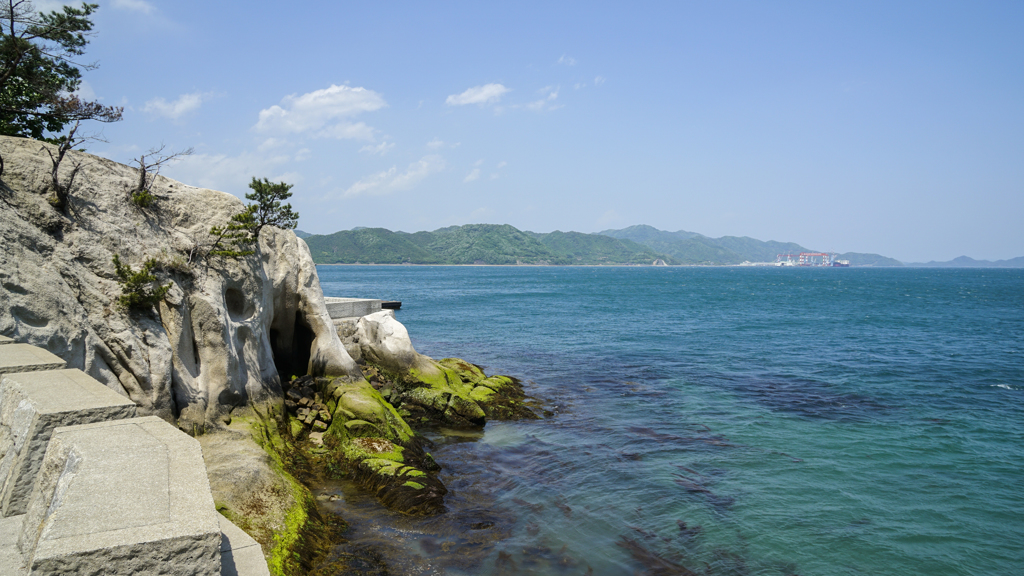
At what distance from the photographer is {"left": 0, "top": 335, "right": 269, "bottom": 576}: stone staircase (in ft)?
11.9

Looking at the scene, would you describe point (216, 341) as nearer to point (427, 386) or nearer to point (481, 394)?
point (427, 386)

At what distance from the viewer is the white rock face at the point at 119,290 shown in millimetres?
10406

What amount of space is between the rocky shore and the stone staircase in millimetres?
930

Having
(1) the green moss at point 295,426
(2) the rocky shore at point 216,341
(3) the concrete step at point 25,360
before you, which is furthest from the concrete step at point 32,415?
(1) the green moss at point 295,426

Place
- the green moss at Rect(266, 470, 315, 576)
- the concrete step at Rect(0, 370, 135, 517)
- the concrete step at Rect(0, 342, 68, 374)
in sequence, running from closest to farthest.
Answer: the concrete step at Rect(0, 370, 135, 517)
the concrete step at Rect(0, 342, 68, 374)
the green moss at Rect(266, 470, 315, 576)

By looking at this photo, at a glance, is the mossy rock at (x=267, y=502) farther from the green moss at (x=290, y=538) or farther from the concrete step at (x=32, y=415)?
the concrete step at (x=32, y=415)

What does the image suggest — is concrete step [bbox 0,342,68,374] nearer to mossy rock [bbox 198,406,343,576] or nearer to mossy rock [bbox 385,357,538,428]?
mossy rock [bbox 198,406,343,576]

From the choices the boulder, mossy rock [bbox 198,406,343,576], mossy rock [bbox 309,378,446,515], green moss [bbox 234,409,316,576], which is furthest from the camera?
the boulder

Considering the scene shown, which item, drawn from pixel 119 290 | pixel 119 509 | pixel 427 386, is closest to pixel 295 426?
pixel 119 290

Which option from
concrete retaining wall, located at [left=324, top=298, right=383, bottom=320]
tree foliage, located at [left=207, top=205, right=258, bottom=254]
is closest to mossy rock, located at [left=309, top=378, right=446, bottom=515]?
tree foliage, located at [left=207, top=205, right=258, bottom=254]

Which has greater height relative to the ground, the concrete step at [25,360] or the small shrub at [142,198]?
the small shrub at [142,198]

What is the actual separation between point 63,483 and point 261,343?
13084mm

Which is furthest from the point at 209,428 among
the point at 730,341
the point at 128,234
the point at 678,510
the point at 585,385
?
the point at 730,341

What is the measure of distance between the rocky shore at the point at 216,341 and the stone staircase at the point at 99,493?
3.05 feet
